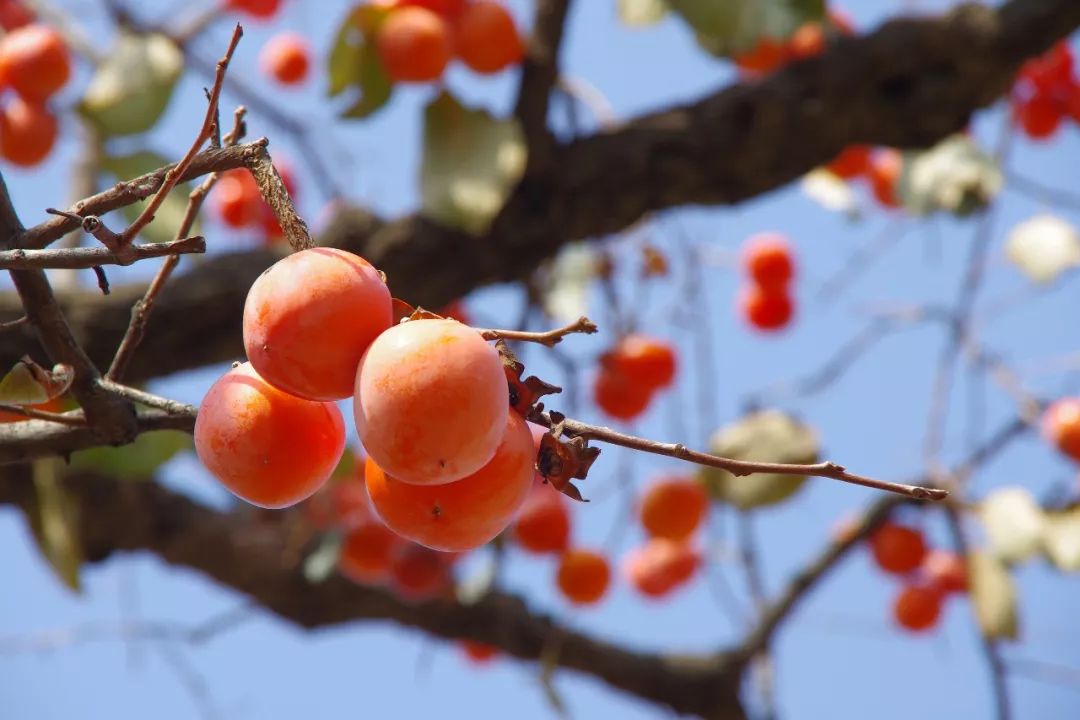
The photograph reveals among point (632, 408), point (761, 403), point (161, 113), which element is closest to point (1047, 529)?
point (761, 403)

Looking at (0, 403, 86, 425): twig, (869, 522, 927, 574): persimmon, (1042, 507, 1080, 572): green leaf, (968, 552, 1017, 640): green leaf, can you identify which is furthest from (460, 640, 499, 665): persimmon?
(0, 403, 86, 425): twig

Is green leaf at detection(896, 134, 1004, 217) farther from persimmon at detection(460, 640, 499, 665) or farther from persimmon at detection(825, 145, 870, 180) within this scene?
persimmon at detection(460, 640, 499, 665)

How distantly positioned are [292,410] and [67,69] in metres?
1.13

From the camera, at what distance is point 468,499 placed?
19.9 inches

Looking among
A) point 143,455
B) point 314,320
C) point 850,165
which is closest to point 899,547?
point 850,165

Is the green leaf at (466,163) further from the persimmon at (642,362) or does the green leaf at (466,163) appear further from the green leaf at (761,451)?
the green leaf at (761,451)

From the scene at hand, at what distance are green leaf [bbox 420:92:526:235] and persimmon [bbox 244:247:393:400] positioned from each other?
859mm

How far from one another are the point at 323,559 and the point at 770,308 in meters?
1.04

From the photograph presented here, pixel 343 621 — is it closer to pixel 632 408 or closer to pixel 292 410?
pixel 632 408

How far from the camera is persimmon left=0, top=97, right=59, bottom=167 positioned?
4.83ft

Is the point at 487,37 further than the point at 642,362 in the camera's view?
No

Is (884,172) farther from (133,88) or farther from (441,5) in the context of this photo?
(133,88)

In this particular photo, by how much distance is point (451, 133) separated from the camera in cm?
148

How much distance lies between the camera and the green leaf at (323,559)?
172cm
